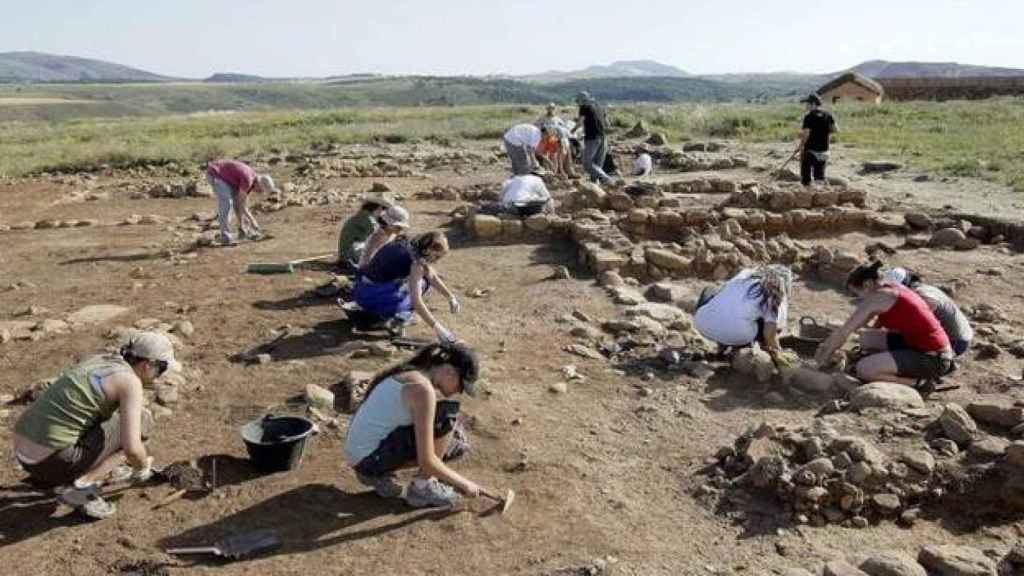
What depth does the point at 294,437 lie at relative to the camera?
15.9 feet

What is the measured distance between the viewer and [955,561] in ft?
12.8

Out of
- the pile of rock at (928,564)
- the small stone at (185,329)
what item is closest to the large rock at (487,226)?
the small stone at (185,329)

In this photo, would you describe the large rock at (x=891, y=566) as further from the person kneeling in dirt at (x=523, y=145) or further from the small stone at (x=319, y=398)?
the person kneeling in dirt at (x=523, y=145)

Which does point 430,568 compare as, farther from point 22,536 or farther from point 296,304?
point 296,304

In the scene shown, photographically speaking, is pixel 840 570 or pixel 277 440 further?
pixel 277 440

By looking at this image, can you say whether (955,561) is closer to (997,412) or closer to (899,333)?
(997,412)

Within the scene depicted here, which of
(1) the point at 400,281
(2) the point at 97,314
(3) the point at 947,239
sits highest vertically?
(1) the point at 400,281

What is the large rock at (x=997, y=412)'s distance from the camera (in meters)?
5.39

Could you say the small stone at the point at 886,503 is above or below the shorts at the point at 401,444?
below

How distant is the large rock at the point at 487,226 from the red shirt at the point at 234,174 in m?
2.67

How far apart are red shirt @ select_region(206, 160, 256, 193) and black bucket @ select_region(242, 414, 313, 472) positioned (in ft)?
18.3

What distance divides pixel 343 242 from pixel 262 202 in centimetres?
536

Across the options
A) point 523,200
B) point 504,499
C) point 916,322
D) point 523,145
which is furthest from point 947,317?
point 523,145

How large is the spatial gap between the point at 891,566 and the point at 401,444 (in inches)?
91.3
